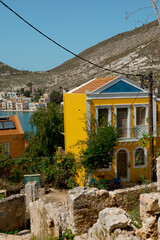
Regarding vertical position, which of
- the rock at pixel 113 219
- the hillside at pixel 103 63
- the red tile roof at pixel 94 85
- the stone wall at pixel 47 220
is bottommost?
the stone wall at pixel 47 220

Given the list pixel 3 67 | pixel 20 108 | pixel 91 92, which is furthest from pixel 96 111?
pixel 3 67

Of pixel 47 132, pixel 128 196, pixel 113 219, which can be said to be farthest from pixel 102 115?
pixel 113 219

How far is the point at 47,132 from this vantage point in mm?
24031

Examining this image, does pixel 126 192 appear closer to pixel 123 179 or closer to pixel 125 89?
pixel 123 179

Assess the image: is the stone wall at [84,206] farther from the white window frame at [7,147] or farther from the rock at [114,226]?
the white window frame at [7,147]

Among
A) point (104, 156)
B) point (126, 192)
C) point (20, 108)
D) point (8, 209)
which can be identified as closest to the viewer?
point (126, 192)

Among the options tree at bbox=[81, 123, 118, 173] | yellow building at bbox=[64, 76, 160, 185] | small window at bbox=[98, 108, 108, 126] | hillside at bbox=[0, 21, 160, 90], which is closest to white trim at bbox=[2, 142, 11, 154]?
yellow building at bbox=[64, 76, 160, 185]

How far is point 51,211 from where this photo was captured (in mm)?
7766

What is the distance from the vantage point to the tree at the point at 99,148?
53.0 feet

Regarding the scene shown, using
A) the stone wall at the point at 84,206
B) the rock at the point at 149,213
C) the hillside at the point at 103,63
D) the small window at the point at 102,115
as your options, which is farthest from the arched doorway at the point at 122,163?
the hillside at the point at 103,63

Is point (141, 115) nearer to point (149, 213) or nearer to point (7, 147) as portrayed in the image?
point (7, 147)

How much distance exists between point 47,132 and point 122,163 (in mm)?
8675

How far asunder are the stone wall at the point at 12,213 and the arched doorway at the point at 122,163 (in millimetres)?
7102

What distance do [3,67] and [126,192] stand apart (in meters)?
180
